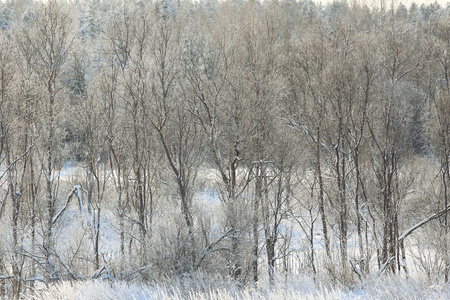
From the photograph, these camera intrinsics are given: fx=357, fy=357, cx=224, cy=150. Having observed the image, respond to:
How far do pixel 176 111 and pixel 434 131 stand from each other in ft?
39.1

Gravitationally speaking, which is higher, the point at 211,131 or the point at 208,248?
the point at 211,131

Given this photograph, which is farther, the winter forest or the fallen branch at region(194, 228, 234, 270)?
the winter forest

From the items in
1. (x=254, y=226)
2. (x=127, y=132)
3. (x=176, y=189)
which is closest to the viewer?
(x=254, y=226)

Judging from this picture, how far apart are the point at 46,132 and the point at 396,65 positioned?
45.9 ft

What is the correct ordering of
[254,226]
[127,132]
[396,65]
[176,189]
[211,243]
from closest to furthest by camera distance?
[211,243]
[254,226]
[396,65]
[176,189]
[127,132]

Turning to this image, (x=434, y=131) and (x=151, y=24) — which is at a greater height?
→ (x=151, y=24)

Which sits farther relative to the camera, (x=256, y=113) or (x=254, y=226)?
(x=256, y=113)

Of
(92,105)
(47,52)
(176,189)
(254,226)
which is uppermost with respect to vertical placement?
(47,52)

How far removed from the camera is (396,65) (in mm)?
14523

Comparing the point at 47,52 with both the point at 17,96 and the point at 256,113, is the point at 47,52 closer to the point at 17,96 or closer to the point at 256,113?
the point at 17,96

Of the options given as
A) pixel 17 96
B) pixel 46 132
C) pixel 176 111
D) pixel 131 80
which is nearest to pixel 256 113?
pixel 176 111

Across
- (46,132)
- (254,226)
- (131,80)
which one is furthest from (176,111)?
(254,226)

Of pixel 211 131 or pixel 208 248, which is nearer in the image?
pixel 208 248

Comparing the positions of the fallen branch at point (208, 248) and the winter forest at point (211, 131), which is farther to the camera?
the winter forest at point (211, 131)
